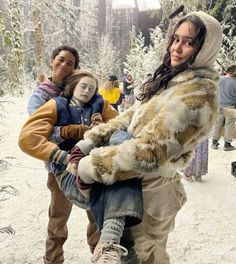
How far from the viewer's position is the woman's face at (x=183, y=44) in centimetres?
166

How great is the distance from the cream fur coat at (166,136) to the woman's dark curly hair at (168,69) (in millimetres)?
51

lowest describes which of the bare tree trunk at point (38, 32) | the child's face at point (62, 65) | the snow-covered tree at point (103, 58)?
the snow-covered tree at point (103, 58)

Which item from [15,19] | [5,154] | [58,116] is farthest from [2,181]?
[15,19]

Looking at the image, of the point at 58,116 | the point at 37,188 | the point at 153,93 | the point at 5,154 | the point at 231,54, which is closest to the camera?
the point at 153,93

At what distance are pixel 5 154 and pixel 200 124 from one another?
6118 mm

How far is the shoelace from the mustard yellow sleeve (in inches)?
31.5

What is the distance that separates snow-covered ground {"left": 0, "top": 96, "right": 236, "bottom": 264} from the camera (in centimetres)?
328

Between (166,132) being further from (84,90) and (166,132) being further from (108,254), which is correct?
(84,90)

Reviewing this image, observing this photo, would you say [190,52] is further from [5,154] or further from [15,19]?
[15,19]

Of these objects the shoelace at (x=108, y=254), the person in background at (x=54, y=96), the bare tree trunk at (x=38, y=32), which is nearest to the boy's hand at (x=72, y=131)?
the person in background at (x=54, y=96)

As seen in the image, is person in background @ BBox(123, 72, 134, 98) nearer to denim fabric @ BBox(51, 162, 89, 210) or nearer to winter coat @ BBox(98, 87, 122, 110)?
winter coat @ BBox(98, 87, 122, 110)

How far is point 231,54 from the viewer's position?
1150 cm

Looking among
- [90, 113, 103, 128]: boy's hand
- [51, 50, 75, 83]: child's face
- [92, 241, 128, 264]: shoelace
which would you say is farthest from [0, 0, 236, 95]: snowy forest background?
[92, 241, 128, 264]: shoelace

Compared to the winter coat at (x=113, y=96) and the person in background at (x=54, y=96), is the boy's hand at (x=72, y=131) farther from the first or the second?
the winter coat at (x=113, y=96)
